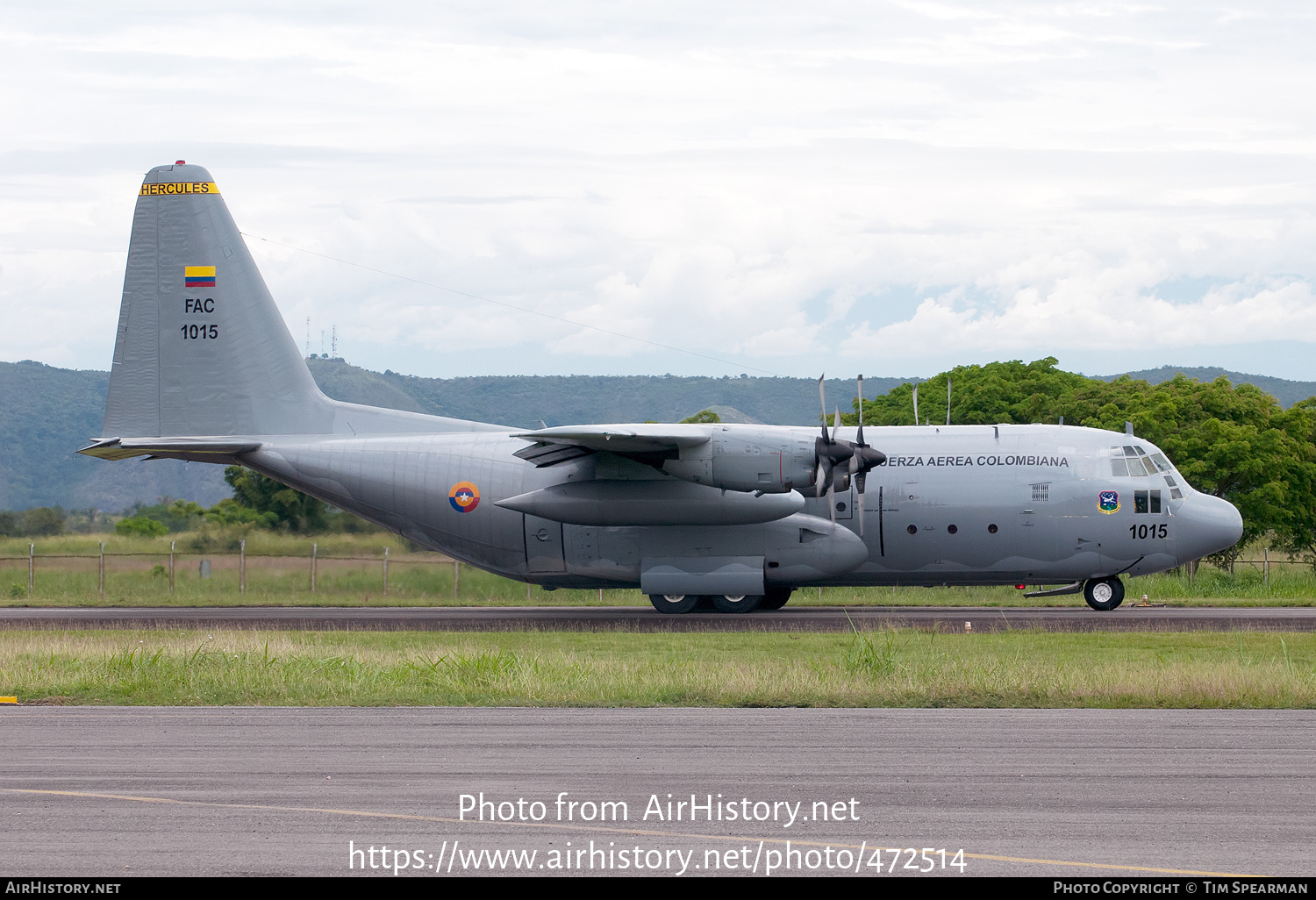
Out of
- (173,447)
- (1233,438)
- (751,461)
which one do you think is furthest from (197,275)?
(1233,438)

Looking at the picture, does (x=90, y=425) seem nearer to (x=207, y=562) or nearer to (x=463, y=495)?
(x=207, y=562)

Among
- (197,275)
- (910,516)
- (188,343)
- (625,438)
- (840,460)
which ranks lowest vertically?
(910,516)

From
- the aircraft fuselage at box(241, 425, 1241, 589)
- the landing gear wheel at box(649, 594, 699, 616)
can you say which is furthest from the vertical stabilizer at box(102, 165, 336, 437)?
the landing gear wheel at box(649, 594, 699, 616)

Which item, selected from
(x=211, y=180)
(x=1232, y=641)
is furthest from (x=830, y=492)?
(x=211, y=180)

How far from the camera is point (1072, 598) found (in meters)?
36.4

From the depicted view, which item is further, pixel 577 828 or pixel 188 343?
pixel 188 343

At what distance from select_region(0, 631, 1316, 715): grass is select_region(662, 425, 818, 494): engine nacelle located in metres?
4.21

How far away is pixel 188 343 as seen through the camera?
32.7m

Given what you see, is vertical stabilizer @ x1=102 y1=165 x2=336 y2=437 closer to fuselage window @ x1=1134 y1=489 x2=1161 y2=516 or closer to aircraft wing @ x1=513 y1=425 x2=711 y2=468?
aircraft wing @ x1=513 y1=425 x2=711 y2=468

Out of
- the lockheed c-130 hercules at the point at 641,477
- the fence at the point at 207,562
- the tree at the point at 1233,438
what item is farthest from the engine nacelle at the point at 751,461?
the tree at the point at 1233,438

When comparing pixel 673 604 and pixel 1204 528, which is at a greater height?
pixel 1204 528

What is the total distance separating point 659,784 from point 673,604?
65.7 feet
